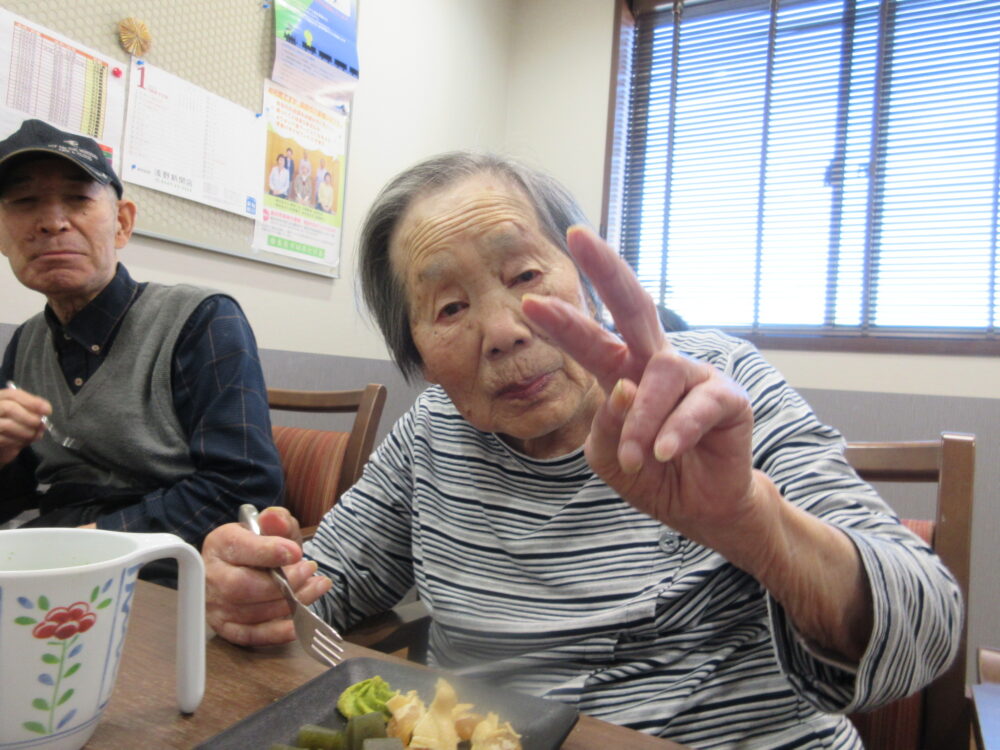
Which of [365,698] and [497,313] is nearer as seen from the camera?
[365,698]

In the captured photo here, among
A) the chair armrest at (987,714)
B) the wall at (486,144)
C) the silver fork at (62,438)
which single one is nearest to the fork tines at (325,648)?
the chair armrest at (987,714)

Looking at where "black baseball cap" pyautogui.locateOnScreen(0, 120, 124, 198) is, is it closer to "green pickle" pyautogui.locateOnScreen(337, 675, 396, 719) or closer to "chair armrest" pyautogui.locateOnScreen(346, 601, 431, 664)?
"chair armrest" pyautogui.locateOnScreen(346, 601, 431, 664)

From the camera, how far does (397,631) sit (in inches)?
36.3

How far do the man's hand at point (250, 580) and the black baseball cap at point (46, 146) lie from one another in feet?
2.90

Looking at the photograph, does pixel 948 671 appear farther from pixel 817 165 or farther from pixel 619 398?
pixel 817 165

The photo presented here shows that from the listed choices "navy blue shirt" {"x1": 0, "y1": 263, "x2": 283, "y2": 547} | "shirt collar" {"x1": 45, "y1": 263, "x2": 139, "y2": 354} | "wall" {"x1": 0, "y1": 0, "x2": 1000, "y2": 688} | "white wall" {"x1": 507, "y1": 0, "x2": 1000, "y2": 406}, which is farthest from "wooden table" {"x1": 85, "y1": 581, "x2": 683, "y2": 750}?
"white wall" {"x1": 507, "y1": 0, "x2": 1000, "y2": 406}

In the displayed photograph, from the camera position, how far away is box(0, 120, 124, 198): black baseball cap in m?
1.22

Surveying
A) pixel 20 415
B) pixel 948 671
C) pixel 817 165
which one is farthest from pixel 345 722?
pixel 817 165

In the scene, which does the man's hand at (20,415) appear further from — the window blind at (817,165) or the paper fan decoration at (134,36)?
the window blind at (817,165)

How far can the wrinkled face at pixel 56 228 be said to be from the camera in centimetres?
128

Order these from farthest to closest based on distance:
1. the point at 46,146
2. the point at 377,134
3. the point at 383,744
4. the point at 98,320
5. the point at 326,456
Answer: the point at 377,134 < the point at 326,456 < the point at 98,320 < the point at 46,146 < the point at 383,744

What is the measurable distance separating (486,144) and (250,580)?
4.30ft

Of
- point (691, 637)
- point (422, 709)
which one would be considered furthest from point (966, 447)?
point (422, 709)

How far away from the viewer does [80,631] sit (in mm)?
429
